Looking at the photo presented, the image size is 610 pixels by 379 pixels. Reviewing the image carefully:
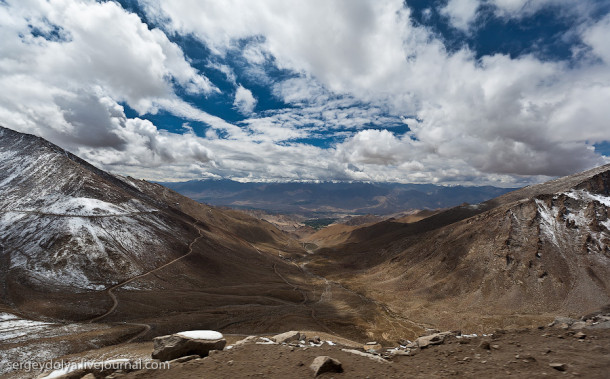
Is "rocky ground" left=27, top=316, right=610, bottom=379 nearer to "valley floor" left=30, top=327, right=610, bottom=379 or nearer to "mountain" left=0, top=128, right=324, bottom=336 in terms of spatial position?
"valley floor" left=30, top=327, right=610, bottom=379

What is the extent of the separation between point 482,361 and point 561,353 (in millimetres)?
4056

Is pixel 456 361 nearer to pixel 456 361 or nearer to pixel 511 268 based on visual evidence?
pixel 456 361

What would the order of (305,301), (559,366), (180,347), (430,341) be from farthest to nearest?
(305,301) → (430,341) → (180,347) → (559,366)

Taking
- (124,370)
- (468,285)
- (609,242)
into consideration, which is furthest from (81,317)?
(609,242)

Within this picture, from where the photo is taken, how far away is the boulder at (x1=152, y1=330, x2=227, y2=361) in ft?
59.3

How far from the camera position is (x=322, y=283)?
11738 centimetres

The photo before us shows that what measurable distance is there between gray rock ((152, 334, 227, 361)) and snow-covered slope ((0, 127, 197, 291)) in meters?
76.0

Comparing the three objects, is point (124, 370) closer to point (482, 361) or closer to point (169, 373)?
point (169, 373)

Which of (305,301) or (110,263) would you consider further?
(305,301)

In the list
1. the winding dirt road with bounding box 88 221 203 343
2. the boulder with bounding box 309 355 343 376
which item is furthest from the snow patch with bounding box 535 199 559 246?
the winding dirt road with bounding box 88 221 203 343

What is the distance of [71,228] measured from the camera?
92.5m

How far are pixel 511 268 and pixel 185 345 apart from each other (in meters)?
103

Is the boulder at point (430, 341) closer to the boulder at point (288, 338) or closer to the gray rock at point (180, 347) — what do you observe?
the boulder at point (288, 338)

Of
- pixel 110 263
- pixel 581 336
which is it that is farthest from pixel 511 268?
pixel 110 263
